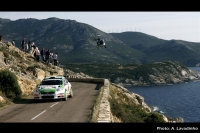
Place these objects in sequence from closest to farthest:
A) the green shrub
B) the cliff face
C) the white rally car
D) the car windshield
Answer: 1. the white rally car
2. the green shrub
3. the car windshield
4. the cliff face

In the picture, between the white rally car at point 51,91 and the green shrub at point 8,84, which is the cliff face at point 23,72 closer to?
the green shrub at point 8,84

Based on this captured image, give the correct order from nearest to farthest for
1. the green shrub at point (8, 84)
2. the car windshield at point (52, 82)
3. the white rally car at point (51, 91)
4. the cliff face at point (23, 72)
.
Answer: the white rally car at point (51, 91)
the green shrub at point (8, 84)
the car windshield at point (52, 82)
the cliff face at point (23, 72)

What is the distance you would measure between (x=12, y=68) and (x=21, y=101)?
6407 mm

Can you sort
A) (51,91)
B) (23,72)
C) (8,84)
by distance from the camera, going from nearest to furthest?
(51,91) → (8,84) → (23,72)

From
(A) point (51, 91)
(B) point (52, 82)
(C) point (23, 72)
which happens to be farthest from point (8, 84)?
(C) point (23, 72)

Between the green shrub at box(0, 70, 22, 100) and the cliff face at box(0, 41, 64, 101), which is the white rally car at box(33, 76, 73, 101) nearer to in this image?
the green shrub at box(0, 70, 22, 100)

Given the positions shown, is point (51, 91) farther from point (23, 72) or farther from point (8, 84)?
point (23, 72)

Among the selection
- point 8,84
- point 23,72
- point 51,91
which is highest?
point 23,72

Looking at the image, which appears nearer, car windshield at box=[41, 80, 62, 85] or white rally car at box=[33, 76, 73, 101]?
white rally car at box=[33, 76, 73, 101]

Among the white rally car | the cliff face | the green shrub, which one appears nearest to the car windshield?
the white rally car

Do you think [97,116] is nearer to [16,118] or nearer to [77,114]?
[77,114]

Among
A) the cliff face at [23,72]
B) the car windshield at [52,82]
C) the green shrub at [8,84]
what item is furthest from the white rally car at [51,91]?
the cliff face at [23,72]
